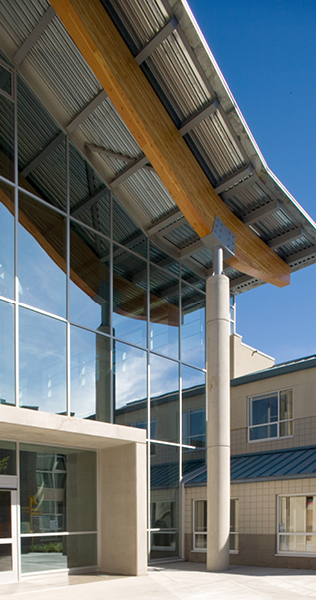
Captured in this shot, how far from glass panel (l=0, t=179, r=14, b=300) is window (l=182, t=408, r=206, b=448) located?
8.20 m

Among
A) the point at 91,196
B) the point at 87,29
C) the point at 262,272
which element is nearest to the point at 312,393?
the point at 262,272

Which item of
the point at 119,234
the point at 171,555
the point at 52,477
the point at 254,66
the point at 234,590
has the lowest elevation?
the point at 171,555

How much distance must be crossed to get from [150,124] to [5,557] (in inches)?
418

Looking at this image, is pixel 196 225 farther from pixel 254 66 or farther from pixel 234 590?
pixel 234 590

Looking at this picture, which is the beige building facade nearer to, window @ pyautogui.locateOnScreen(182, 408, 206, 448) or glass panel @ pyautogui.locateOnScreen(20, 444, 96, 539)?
window @ pyautogui.locateOnScreen(182, 408, 206, 448)

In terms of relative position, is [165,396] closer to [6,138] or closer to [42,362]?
[42,362]

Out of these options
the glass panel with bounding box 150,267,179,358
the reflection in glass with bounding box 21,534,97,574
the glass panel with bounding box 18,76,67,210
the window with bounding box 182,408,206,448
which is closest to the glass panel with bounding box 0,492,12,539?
the reflection in glass with bounding box 21,534,97,574

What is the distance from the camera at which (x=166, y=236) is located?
59.8 feet

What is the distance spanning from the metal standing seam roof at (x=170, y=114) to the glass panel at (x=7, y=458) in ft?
21.2

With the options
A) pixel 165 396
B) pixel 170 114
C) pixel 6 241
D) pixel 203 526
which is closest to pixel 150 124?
pixel 170 114

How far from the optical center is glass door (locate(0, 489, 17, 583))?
12109 mm

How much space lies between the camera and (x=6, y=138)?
535 inches

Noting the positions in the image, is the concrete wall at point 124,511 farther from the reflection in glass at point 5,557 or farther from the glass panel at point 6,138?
the glass panel at point 6,138

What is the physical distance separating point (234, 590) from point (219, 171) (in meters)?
10.5
